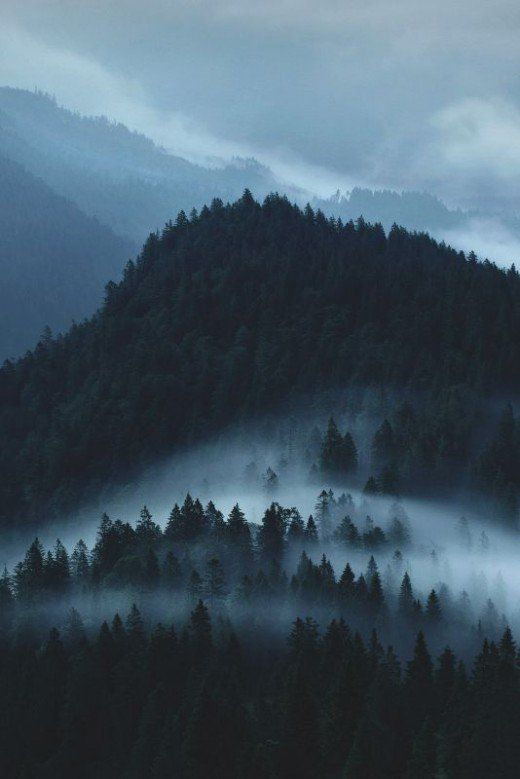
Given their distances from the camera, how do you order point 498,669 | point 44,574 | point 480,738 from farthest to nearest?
point 44,574 < point 498,669 < point 480,738

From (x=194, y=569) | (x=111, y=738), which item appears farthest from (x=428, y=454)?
(x=111, y=738)

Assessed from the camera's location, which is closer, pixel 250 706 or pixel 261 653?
pixel 250 706

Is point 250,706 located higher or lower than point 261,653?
lower

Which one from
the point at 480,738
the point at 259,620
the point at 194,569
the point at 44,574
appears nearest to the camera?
the point at 480,738

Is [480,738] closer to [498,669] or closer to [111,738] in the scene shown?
[498,669]

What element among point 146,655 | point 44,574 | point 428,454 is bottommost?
point 146,655

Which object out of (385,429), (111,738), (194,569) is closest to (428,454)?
(385,429)

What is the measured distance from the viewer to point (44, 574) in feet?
559

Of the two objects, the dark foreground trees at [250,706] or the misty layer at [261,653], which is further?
the misty layer at [261,653]

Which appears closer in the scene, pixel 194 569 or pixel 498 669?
pixel 498 669

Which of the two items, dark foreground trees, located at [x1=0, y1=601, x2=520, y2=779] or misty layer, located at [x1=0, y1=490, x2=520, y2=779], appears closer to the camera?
dark foreground trees, located at [x1=0, y1=601, x2=520, y2=779]

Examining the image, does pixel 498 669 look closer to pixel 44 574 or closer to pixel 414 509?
pixel 414 509

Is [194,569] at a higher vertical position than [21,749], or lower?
higher

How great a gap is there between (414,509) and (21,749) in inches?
2525
